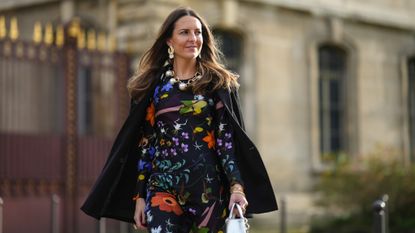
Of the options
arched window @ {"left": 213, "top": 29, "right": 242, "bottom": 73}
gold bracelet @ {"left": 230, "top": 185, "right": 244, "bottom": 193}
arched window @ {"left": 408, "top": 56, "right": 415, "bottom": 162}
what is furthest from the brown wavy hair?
arched window @ {"left": 408, "top": 56, "right": 415, "bottom": 162}

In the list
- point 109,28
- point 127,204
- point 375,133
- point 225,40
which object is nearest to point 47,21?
point 109,28

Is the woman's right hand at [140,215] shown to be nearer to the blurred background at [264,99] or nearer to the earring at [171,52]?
the earring at [171,52]

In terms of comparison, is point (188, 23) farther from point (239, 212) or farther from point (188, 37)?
point (239, 212)

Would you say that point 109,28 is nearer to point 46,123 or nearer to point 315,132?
point 46,123

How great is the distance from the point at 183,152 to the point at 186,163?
0.07 metres

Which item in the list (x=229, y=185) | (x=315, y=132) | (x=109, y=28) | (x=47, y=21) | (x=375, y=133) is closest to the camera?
(x=229, y=185)

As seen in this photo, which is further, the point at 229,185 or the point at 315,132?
the point at 315,132

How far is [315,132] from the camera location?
20.5m

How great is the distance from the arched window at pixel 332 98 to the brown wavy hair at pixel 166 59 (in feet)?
48.7

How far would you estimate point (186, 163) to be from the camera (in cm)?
571

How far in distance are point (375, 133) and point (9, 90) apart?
9087mm

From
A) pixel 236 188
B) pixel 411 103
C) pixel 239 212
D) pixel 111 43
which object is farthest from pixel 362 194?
pixel 239 212

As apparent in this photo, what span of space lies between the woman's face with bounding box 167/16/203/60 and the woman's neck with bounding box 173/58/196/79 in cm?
5

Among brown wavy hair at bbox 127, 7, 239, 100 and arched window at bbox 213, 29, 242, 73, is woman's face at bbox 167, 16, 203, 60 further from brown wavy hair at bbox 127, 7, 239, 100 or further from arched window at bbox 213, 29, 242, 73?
arched window at bbox 213, 29, 242, 73
